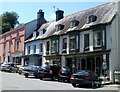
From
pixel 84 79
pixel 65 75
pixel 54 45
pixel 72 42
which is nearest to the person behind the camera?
pixel 84 79

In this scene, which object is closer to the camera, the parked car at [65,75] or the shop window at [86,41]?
the parked car at [65,75]

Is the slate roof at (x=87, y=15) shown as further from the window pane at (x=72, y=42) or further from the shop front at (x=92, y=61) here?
the shop front at (x=92, y=61)

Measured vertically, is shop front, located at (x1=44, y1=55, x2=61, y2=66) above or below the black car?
above

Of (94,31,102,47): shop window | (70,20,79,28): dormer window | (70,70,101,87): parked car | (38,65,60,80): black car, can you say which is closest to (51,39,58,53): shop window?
(70,20,79,28): dormer window

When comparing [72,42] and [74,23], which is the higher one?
[74,23]

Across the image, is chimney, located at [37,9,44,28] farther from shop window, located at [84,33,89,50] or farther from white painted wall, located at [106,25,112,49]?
white painted wall, located at [106,25,112,49]

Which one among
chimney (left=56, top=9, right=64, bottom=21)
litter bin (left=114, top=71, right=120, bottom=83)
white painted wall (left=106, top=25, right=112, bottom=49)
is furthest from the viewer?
chimney (left=56, top=9, right=64, bottom=21)

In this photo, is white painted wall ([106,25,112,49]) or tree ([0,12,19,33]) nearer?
white painted wall ([106,25,112,49])

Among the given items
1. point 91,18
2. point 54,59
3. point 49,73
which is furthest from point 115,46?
point 54,59

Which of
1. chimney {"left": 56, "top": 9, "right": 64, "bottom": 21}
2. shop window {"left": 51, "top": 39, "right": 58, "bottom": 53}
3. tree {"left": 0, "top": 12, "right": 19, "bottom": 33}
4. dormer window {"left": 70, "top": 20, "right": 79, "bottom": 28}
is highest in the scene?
tree {"left": 0, "top": 12, "right": 19, "bottom": 33}

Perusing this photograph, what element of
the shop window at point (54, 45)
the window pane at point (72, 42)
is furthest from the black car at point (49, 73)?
the shop window at point (54, 45)

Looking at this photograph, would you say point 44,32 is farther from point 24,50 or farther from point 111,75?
point 111,75

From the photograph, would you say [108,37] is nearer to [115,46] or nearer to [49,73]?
[115,46]

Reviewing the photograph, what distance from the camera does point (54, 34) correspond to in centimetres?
4138
